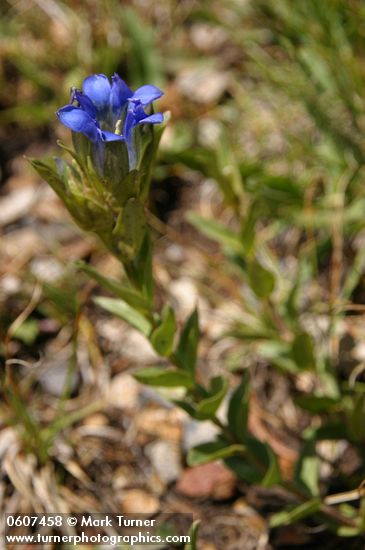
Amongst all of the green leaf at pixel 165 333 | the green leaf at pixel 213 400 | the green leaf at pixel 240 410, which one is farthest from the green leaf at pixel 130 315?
the green leaf at pixel 240 410

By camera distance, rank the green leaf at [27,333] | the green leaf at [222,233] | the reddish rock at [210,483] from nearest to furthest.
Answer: the reddish rock at [210,483], the green leaf at [222,233], the green leaf at [27,333]

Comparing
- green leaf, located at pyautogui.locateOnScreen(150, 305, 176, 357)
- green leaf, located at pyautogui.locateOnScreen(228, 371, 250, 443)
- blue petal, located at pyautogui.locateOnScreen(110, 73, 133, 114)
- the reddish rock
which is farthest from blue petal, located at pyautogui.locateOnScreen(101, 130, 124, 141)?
the reddish rock

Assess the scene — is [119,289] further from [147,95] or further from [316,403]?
[316,403]

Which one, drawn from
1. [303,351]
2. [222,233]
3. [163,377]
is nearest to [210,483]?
[303,351]

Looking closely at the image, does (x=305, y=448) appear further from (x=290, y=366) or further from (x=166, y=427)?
(x=166, y=427)

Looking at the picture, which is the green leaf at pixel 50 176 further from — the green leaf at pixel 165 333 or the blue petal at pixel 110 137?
the green leaf at pixel 165 333

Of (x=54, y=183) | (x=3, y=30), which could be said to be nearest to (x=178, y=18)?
(x=3, y=30)
